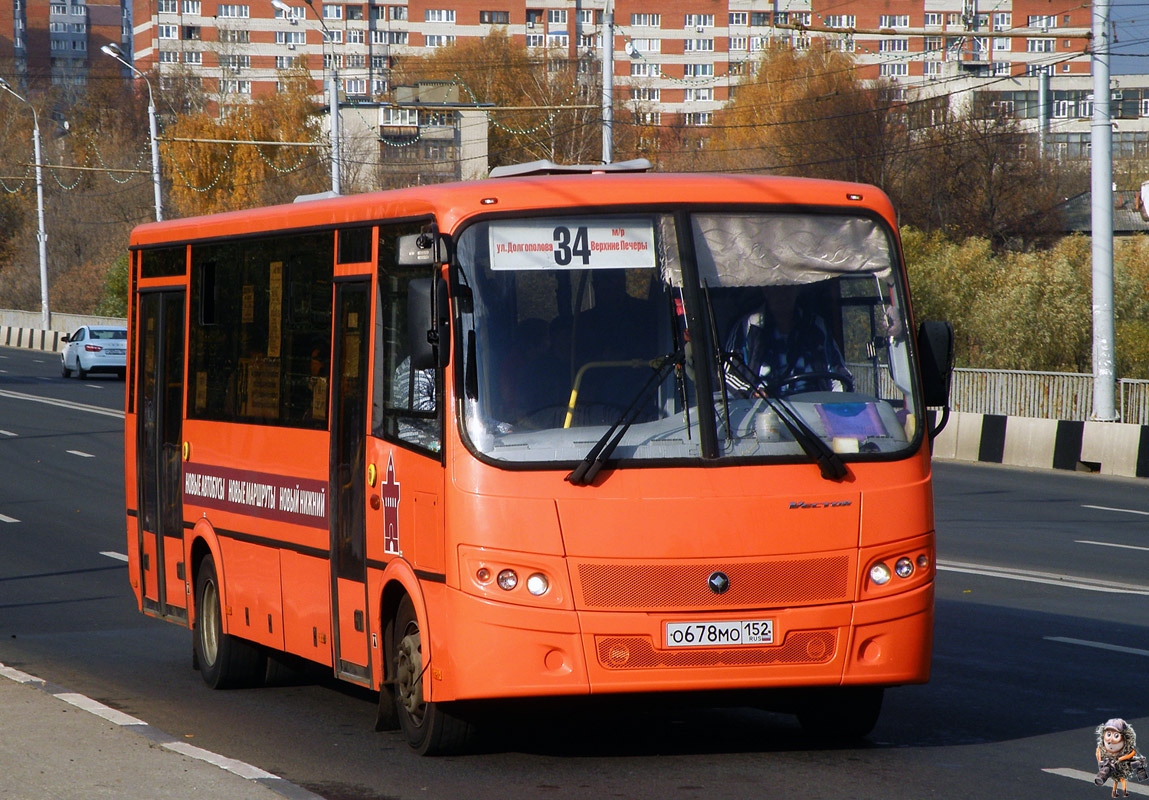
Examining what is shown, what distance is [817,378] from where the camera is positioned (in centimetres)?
725

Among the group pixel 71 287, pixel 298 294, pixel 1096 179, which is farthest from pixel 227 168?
pixel 298 294

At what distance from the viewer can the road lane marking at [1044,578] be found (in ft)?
42.6

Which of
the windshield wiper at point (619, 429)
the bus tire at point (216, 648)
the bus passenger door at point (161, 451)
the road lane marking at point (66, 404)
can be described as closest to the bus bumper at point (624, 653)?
the windshield wiper at point (619, 429)

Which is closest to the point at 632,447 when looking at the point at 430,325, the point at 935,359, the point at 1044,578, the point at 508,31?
the point at 430,325

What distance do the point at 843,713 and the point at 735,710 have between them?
44.6 inches

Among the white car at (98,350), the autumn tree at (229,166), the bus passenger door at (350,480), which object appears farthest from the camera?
the autumn tree at (229,166)

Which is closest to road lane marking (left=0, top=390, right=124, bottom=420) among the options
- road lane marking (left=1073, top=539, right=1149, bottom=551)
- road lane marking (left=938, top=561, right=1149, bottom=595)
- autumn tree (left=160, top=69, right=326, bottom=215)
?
road lane marking (left=1073, top=539, right=1149, bottom=551)

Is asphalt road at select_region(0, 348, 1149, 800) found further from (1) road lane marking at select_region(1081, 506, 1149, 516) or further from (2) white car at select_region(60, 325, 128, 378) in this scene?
(2) white car at select_region(60, 325, 128, 378)

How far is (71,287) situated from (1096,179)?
64.3m

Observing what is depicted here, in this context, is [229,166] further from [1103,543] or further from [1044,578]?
[1044,578]

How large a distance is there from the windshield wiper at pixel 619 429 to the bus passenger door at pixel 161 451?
165 inches

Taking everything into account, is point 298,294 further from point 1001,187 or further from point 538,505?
point 1001,187

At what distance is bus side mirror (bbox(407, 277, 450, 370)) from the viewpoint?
22.9 ft

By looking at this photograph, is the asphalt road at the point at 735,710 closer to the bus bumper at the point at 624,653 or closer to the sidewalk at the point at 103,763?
the bus bumper at the point at 624,653
